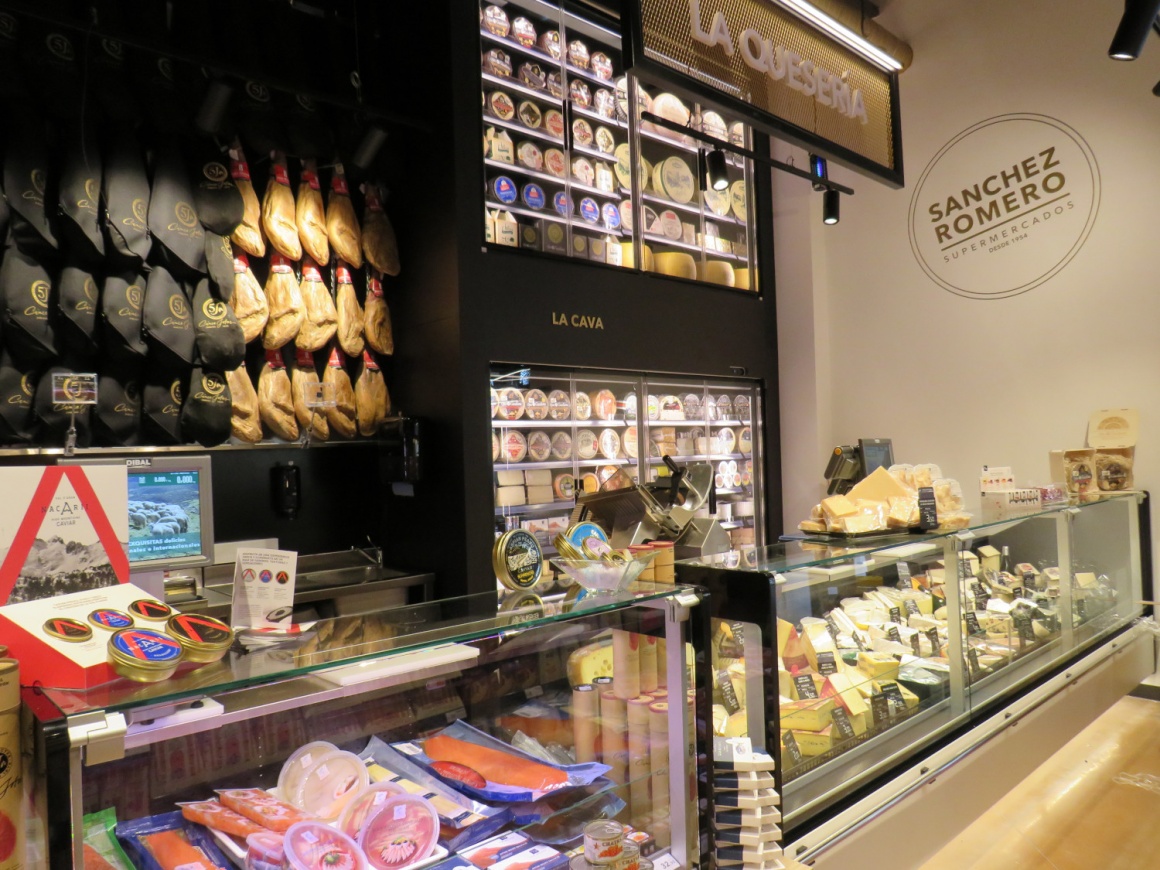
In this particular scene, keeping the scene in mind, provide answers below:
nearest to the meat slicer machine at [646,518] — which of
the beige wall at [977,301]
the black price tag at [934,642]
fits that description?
the black price tag at [934,642]

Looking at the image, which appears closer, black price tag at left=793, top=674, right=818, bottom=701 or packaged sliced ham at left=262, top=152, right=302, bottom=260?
black price tag at left=793, top=674, right=818, bottom=701

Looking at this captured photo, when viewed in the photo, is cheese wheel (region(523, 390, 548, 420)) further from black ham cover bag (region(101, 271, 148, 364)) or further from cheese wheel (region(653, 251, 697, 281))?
black ham cover bag (region(101, 271, 148, 364))

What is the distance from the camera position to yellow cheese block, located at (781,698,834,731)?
191 cm

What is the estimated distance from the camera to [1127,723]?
348 centimetres

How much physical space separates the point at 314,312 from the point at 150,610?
3046 mm

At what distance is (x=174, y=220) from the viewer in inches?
135

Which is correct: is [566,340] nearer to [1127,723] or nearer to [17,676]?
[1127,723]

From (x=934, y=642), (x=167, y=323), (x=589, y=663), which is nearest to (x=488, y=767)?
(x=589, y=663)

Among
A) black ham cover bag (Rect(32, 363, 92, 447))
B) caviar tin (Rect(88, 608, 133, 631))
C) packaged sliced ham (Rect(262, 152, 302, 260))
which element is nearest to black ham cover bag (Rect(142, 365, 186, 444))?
black ham cover bag (Rect(32, 363, 92, 447))

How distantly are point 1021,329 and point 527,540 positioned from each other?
14.5 ft

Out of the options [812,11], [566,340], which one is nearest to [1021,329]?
[566,340]

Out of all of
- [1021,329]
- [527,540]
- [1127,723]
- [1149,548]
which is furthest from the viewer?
[1021,329]

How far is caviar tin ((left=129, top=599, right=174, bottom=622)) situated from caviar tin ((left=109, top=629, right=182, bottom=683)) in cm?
7

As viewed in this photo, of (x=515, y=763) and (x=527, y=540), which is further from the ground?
(x=527, y=540)
